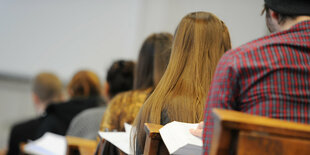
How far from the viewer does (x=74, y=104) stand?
3688mm

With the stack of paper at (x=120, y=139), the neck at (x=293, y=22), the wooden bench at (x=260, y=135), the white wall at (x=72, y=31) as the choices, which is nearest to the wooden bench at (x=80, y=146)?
the stack of paper at (x=120, y=139)

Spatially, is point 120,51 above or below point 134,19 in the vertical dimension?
below

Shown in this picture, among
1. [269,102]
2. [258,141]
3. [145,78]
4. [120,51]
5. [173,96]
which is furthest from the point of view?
[120,51]

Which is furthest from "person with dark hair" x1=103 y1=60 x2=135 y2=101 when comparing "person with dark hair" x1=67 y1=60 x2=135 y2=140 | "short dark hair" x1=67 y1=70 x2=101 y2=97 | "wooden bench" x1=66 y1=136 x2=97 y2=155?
"short dark hair" x1=67 y1=70 x2=101 y2=97

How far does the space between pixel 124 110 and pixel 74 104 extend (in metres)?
1.41

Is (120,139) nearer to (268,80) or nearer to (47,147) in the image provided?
(268,80)

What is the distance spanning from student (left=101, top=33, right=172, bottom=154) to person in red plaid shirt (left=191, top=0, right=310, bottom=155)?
47.0 inches

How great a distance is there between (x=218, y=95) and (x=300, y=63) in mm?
218

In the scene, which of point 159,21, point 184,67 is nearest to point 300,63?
point 184,67

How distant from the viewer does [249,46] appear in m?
1.14

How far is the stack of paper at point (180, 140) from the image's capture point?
1257 millimetres

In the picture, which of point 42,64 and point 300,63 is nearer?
point 300,63

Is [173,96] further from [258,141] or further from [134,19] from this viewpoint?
[134,19]

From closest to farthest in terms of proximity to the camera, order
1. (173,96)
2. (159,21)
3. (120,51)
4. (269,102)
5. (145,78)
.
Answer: (269,102), (173,96), (145,78), (159,21), (120,51)
